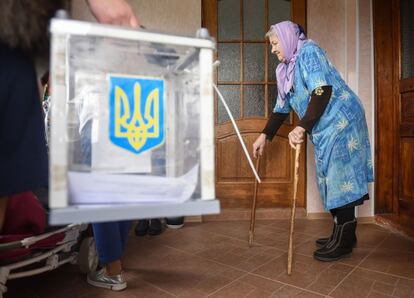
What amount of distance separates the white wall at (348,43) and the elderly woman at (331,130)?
0.84 m

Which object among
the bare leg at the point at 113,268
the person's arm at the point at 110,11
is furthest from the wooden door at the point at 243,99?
the person's arm at the point at 110,11

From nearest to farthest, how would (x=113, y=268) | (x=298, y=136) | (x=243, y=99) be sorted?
(x=113, y=268) → (x=298, y=136) → (x=243, y=99)

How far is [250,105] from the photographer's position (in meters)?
2.78

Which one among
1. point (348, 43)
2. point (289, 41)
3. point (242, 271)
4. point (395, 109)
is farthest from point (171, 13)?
point (242, 271)

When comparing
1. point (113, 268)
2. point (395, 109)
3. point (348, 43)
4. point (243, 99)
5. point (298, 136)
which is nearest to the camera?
point (113, 268)

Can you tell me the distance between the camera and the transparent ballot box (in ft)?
1.69

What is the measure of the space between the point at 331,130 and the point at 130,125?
142 centimetres

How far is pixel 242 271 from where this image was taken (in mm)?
1635

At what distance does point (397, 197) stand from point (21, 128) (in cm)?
260

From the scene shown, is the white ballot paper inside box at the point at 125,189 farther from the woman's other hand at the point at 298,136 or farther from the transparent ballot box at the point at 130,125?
the woman's other hand at the point at 298,136

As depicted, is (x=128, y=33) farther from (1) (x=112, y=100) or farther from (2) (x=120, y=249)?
(2) (x=120, y=249)

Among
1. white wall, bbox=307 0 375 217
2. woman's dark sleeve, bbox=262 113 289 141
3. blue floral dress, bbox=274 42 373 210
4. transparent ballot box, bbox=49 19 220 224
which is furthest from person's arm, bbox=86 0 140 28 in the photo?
white wall, bbox=307 0 375 217

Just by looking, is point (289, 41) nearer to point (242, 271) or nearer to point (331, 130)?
point (331, 130)

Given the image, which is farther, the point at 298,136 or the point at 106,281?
the point at 298,136
